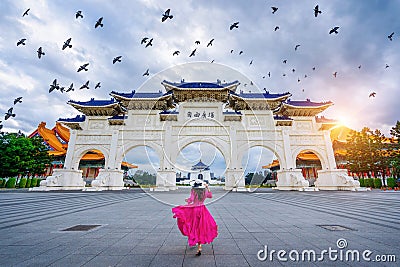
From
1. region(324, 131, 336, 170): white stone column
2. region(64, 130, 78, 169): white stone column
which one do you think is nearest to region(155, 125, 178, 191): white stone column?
region(64, 130, 78, 169): white stone column

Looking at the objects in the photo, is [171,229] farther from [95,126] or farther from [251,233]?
[95,126]

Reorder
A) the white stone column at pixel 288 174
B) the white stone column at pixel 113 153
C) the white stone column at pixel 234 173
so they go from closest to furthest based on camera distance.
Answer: the white stone column at pixel 234 173, the white stone column at pixel 288 174, the white stone column at pixel 113 153

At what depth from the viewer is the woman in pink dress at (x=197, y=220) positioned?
2.89 meters

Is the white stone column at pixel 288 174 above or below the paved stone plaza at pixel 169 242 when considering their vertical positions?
above

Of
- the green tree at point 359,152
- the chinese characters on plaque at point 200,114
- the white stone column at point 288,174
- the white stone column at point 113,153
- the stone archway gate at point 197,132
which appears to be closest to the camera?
the white stone column at point 288,174

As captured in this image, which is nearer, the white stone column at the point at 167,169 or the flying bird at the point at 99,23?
the flying bird at the point at 99,23

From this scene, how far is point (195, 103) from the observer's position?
2183cm

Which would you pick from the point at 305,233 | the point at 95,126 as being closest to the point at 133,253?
the point at 305,233

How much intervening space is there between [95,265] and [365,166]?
29755 millimetres

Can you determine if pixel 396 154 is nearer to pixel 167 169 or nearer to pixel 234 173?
pixel 234 173

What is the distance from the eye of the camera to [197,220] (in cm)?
299

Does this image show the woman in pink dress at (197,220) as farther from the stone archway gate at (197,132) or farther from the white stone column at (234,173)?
the stone archway gate at (197,132)

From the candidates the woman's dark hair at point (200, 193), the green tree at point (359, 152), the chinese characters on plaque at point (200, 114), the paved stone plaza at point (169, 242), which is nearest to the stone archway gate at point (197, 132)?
the chinese characters on plaque at point (200, 114)

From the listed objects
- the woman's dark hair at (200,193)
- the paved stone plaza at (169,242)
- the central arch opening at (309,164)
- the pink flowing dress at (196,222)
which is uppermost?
the central arch opening at (309,164)
